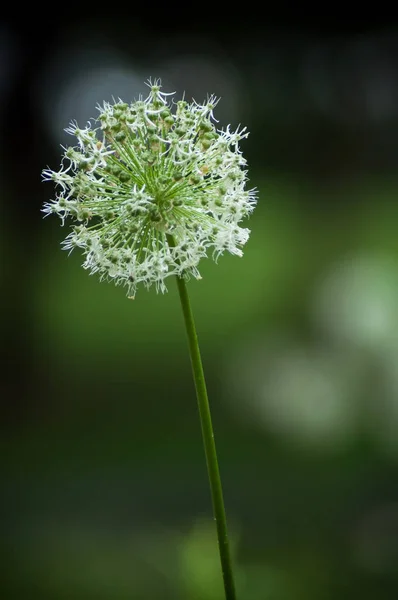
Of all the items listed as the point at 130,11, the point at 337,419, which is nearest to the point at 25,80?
the point at 130,11

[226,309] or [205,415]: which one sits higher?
[226,309]

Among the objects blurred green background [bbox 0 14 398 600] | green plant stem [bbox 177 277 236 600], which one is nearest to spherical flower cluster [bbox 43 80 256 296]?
green plant stem [bbox 177 277 236 600]

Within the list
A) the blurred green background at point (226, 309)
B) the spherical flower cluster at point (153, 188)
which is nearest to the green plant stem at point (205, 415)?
the spherical flower cluster at point (153, 188)

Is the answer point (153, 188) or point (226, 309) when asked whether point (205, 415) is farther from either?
point (226, 309)

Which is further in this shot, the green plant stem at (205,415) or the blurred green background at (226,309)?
the blurred green background at (226,309)

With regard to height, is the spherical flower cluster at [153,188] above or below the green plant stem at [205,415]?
above

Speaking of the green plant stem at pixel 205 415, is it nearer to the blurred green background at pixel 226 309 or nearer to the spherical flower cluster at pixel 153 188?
the spherical flower cluster at pixel 153 188


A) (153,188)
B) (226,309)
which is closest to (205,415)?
(153,188)
